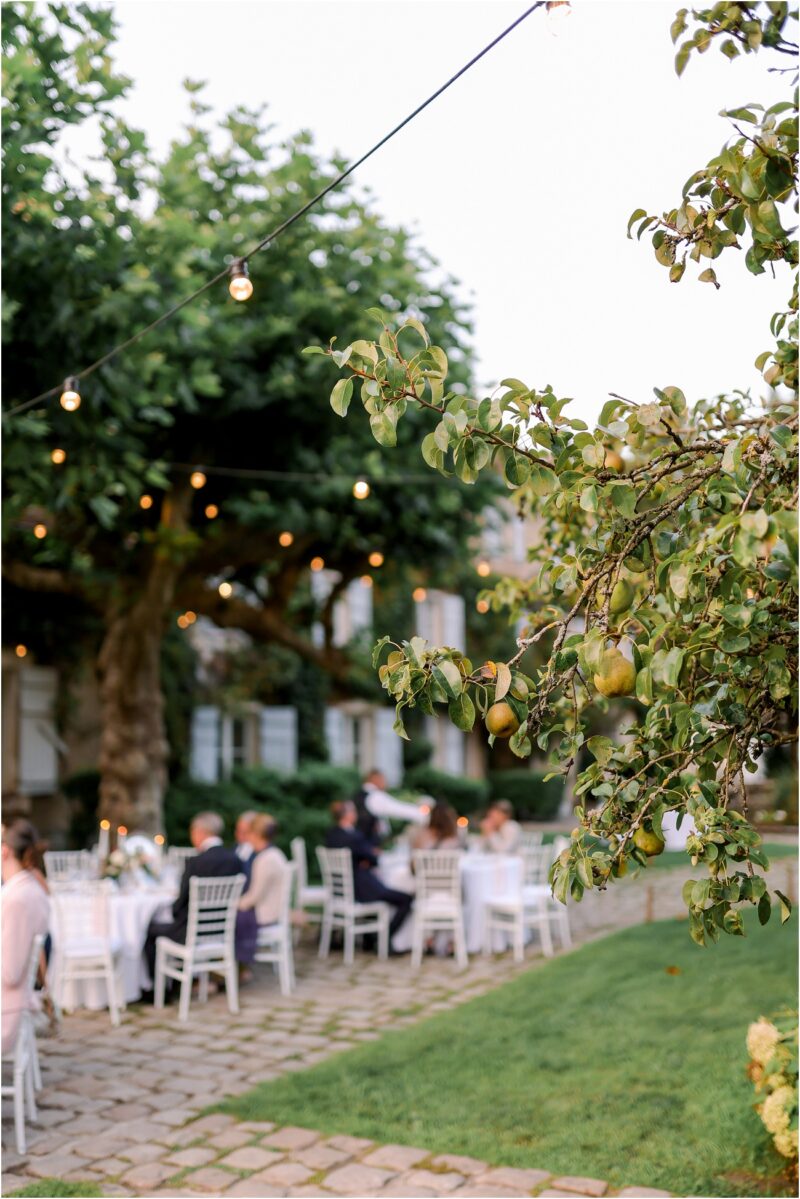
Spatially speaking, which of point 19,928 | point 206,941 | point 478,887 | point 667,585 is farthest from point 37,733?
point 667,585

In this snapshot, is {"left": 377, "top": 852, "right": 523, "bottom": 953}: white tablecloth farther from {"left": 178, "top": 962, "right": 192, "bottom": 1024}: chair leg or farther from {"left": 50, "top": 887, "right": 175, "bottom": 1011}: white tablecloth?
{"left": 178, "top": 962, "right": 192, "bottom": 1024}: chair leg

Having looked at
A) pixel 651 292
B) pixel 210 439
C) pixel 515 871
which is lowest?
pixel 515 871

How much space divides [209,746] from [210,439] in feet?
23.4

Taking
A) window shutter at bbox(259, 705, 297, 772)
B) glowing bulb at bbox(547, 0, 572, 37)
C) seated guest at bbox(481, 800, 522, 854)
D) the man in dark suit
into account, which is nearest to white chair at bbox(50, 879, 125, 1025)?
the man in dark suit

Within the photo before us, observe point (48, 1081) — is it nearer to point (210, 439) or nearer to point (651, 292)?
point (651, 292)

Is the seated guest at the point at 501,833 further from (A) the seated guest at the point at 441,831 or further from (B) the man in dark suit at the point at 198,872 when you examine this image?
(B) the man in dark suit at the point at 198,872

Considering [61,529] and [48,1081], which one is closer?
[48,1081]

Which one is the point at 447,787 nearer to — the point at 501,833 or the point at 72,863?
the point at 501,833

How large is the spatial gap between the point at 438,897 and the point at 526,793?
567 inches

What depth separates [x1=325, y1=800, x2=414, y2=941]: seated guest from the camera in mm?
10273

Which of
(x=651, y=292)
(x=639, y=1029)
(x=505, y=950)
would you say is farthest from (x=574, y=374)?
(x=505, y=950)

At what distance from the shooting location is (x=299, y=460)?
1139 cm

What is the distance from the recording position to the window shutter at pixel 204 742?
56.4 feet

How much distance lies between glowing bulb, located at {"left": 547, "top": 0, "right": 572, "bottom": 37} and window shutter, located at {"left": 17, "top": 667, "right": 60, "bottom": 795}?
14146mm
